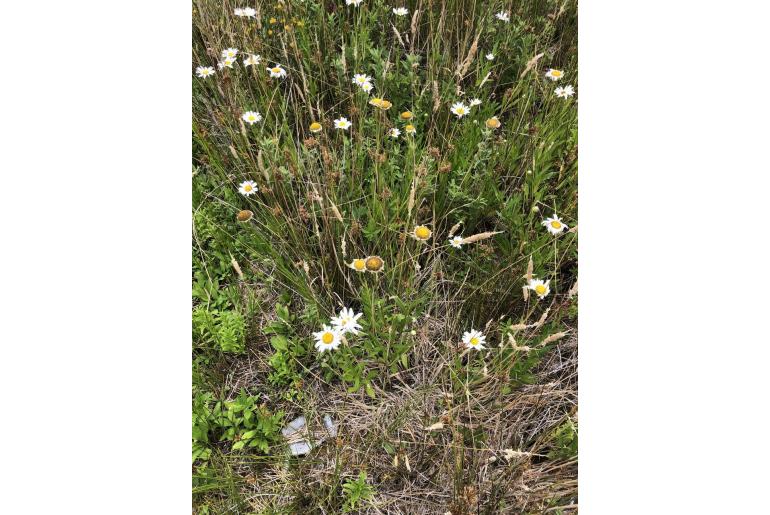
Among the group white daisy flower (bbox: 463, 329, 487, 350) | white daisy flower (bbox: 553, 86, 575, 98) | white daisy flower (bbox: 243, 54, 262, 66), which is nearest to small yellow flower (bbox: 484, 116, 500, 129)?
white daisy flower (bbox: 553, 86, 575, 98)

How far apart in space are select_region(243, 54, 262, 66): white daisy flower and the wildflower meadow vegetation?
0.05 feet

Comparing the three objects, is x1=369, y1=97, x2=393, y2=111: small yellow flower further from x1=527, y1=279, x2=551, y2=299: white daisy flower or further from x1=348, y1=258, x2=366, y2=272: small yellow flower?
x1=527, y1=279, x2=551, y2=299: white daisy flower

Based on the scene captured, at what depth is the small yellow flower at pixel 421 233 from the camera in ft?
4.78

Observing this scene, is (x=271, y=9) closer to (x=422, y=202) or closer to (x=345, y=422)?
(x=422, y=202)

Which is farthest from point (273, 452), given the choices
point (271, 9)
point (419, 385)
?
point (271, 9)

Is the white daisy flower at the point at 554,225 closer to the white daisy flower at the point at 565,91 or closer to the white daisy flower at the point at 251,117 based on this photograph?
the white daisy flower at the point at 565,91

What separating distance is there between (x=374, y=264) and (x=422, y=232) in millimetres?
165

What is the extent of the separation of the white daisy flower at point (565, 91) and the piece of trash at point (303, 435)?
1184 mm

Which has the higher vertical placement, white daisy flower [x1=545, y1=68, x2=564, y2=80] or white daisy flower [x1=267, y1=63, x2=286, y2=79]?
white daisy flower [x1=545, y1=68, x2=564, y2=80]

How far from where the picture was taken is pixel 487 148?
1.61 metres

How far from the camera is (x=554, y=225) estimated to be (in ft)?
4.83

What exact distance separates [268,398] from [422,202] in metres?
0.66

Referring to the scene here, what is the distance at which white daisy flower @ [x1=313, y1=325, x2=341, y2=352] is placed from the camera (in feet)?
4.40

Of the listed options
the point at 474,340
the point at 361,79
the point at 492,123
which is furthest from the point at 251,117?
the point at 474,340
